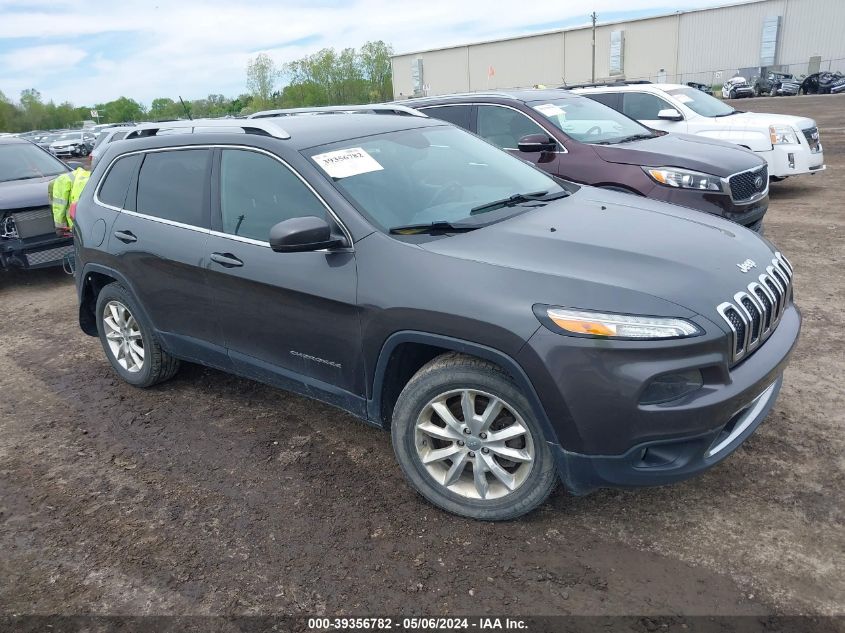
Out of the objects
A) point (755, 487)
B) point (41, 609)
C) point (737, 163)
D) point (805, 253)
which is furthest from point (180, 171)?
point (805, 253)

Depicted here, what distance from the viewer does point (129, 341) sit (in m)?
4.84

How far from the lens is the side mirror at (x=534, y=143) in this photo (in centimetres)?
690

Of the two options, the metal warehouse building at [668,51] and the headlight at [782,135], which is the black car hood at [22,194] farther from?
the metal warehouse building at [668,51]

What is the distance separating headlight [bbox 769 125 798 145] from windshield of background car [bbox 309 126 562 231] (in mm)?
7036

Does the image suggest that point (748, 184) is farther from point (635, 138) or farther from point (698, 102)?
point (698, 102)

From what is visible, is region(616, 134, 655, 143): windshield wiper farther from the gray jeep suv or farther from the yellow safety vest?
the yellow safety vest

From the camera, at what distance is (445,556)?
2951 millimetres

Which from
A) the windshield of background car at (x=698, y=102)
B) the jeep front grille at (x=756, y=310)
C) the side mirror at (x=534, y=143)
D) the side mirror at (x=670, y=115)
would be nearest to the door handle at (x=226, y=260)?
the jeep front grille at (x=756, y=310)

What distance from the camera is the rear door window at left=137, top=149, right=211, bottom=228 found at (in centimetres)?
402

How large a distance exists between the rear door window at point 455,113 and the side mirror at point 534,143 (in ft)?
2.96

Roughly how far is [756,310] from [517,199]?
1.39 meters

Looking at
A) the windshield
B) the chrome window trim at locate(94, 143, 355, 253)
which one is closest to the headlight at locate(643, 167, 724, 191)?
the chrome window trim at locate(94, 143, 355, 253)

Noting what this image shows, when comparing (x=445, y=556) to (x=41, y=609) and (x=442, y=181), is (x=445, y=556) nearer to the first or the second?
(x=41, y=609)

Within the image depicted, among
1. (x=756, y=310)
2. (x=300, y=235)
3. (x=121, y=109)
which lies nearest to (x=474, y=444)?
(x=300, y=235)
